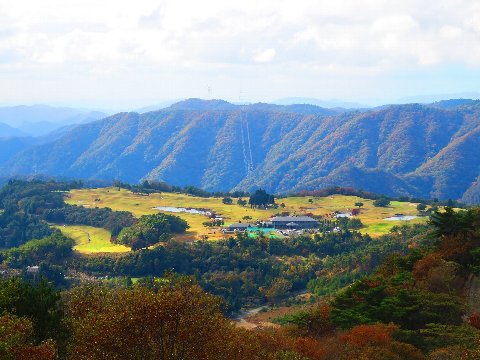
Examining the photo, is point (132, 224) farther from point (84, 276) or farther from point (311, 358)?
point (311, 358)

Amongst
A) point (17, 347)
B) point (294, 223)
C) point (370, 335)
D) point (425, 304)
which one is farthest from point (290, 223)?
point (17, 347)

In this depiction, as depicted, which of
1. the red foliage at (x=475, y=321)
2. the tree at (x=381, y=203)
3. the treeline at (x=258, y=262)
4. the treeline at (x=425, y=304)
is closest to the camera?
the treeline at (x=425, y=304)

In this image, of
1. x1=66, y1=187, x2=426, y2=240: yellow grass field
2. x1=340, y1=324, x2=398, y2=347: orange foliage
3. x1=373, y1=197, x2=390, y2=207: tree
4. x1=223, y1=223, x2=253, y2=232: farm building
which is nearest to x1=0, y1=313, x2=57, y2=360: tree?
x1=340, y1=324, x2=398, y2=347: orange foliage

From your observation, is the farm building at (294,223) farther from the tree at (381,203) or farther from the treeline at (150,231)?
the tree at (381,203)

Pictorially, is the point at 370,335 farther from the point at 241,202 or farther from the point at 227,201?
the point at 227,201

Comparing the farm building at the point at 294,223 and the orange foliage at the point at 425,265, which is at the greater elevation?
the orange foliage at the point at 425,265

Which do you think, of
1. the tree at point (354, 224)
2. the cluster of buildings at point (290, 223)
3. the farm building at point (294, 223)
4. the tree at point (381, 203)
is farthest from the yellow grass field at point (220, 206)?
the farm building at point (294, 223)
